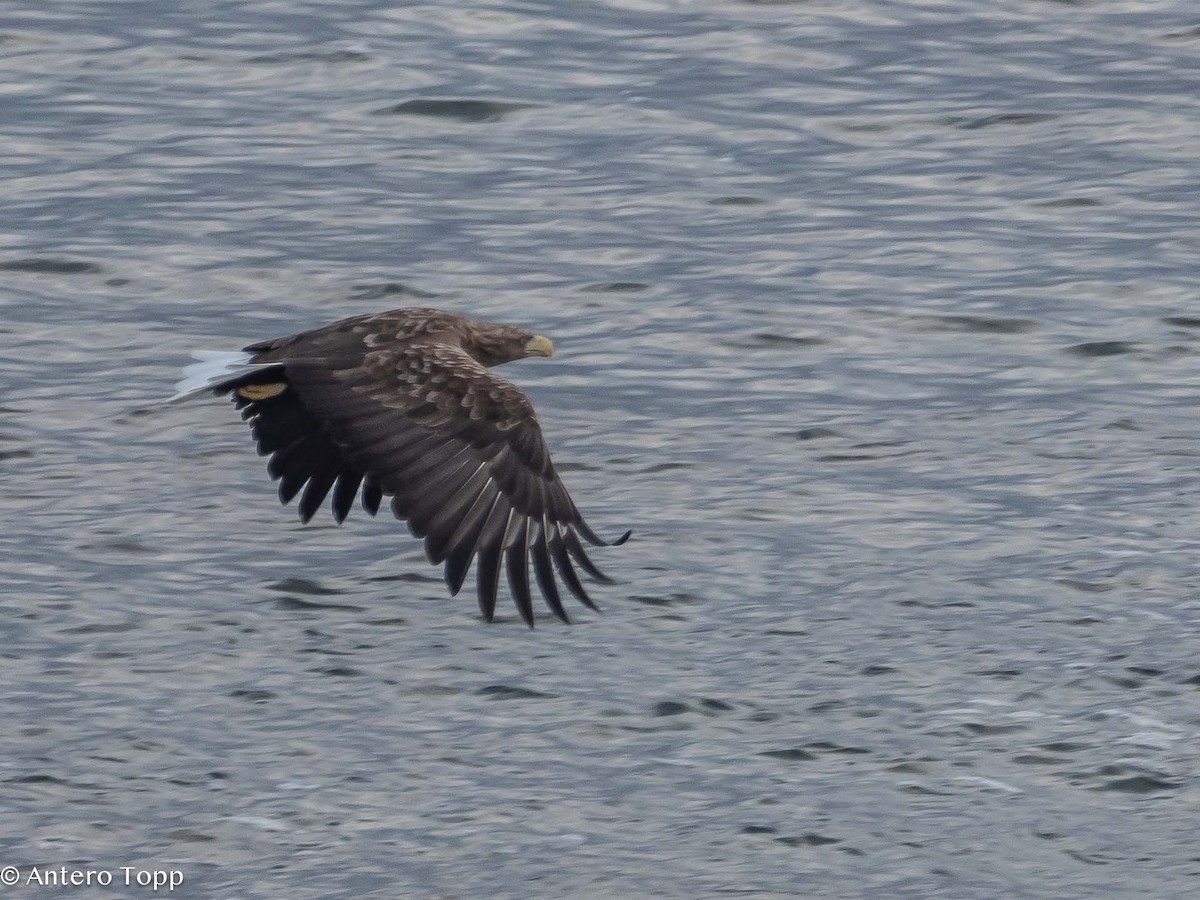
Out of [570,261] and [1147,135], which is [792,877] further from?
[1147,135]

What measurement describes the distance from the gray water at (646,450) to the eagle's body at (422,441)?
0.47 metres

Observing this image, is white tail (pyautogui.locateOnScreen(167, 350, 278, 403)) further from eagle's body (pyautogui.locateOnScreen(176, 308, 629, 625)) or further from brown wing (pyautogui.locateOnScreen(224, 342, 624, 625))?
brown wing (pyautogui.locateOnScreen(224, 342, 624, 625))

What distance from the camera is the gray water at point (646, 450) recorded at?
6.20 meters

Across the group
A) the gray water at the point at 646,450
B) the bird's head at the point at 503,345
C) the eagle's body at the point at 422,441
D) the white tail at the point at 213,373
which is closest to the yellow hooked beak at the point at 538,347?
the bird's head at the point at 503,345

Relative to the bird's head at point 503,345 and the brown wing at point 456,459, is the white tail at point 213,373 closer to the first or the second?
the brown wing at point 456,459

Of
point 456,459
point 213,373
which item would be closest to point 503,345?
point 213,373

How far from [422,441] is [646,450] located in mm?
2281

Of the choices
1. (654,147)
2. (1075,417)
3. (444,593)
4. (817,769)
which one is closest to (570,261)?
Answer: (654,147)

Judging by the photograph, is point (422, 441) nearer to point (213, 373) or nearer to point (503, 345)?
point (213, 373)

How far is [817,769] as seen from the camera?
6.46 meters

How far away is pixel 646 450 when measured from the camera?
8.94m

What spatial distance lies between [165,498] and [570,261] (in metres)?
3.09

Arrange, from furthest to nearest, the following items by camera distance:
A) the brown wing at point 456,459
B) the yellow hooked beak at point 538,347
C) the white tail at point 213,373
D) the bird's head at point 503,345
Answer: the yellow hooked beak at point 538,347
the bird's head at point 503,345
the white tail at point 213,373
the brown wing at point 456,459

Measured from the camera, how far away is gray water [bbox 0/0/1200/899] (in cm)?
620
